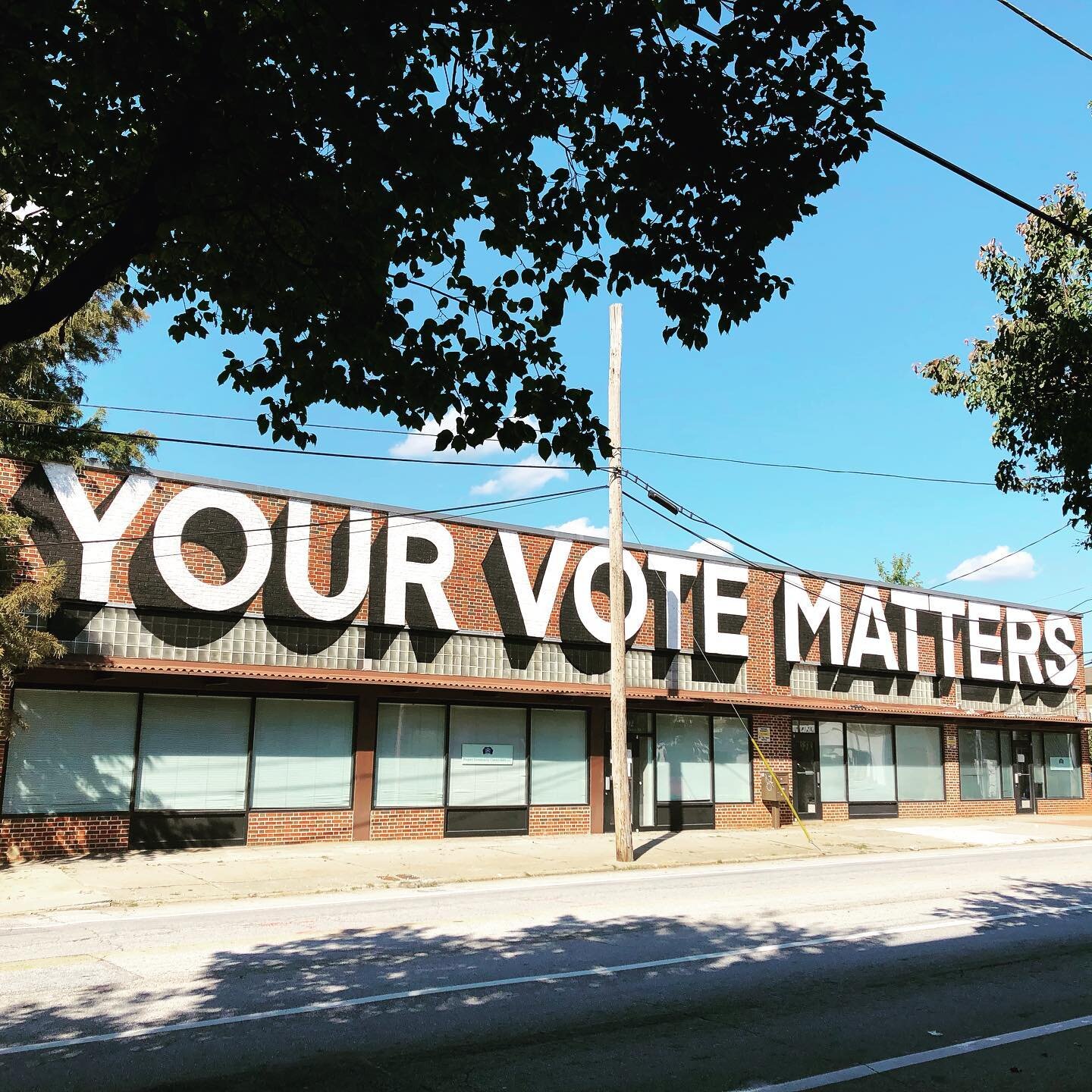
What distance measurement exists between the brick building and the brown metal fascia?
0.19ft

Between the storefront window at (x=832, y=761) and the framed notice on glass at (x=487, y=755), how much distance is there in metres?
10.4

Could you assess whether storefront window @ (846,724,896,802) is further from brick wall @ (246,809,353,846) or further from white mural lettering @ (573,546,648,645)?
brick wall @ (246,809,353,846)

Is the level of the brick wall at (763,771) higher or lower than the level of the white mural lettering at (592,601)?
lower

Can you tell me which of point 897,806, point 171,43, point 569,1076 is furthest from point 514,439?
point 897,806

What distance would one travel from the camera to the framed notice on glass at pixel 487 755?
22172 millimetres

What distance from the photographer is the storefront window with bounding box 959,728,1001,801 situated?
105 ft

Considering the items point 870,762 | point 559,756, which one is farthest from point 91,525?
point 870,762

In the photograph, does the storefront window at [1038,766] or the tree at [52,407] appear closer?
the tree at [52,407]

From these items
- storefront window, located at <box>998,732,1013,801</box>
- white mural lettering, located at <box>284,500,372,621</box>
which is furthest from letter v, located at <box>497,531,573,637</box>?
storefront window, located at <box>998,732,1013,801</box>

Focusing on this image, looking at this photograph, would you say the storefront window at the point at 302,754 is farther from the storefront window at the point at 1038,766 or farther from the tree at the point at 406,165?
the storefront window at the point at 1038,766

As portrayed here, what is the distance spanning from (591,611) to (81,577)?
11.0 meters

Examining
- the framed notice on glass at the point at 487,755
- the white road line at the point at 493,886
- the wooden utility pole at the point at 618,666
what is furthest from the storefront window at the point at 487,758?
the white road line at the point at 493,886

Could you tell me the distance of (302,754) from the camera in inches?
795

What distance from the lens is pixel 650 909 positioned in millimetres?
13312
